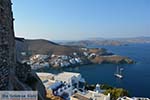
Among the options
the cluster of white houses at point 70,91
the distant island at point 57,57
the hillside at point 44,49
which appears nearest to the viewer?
the cluster of white houses at point 70,91

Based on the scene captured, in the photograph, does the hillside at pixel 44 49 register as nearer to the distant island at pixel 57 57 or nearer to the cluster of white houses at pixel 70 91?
the distant island at pixel 57 57

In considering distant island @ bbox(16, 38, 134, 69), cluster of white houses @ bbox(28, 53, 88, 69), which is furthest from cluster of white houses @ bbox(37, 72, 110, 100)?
cluster of white houses @ bbox(28, 53, 88, 69)

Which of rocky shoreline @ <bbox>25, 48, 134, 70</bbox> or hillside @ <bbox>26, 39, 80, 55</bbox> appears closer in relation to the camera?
rocky shoreline @ <bbox>25, 48, 134, 70</bbox>

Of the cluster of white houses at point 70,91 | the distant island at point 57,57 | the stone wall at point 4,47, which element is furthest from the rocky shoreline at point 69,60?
the stone wall at point 4,47

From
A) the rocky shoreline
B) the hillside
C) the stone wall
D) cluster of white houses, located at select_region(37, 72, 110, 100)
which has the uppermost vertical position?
the stone wall

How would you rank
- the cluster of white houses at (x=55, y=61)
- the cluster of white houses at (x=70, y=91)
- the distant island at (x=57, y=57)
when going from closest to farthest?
the cluster of white houses at (x=70, y=91), the cluster of white houses at (x=55, y=61), the distant island at (x=57, y=57)

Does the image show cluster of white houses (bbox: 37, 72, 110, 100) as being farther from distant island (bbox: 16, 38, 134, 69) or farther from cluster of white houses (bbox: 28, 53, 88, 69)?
cluster of white houses (bbox: 28, 53, 88, 69)

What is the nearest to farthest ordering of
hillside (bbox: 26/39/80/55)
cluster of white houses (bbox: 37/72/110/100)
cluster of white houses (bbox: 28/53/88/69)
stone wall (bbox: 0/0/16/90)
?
stone wall (bbox: 0/0/16/90) → cluster of white houses (bbox: 37/72/110/100) → cluster of white houses (bbox: 28/53/88/69) → hillside (bbox: 26/39/80/55)

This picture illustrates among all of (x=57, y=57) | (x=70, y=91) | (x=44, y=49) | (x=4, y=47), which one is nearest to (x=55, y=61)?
(x=57, y=57)

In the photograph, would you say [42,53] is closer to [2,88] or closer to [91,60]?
[91,60]

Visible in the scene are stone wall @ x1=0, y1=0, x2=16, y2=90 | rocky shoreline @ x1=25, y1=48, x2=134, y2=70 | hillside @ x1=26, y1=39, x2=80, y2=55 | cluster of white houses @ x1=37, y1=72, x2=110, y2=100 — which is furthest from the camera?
hillside @ x1=26, y1=39, x2=80, y2=55

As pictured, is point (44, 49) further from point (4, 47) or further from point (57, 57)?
point (4, 47)

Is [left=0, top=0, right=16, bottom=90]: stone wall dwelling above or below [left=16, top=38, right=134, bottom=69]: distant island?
above
